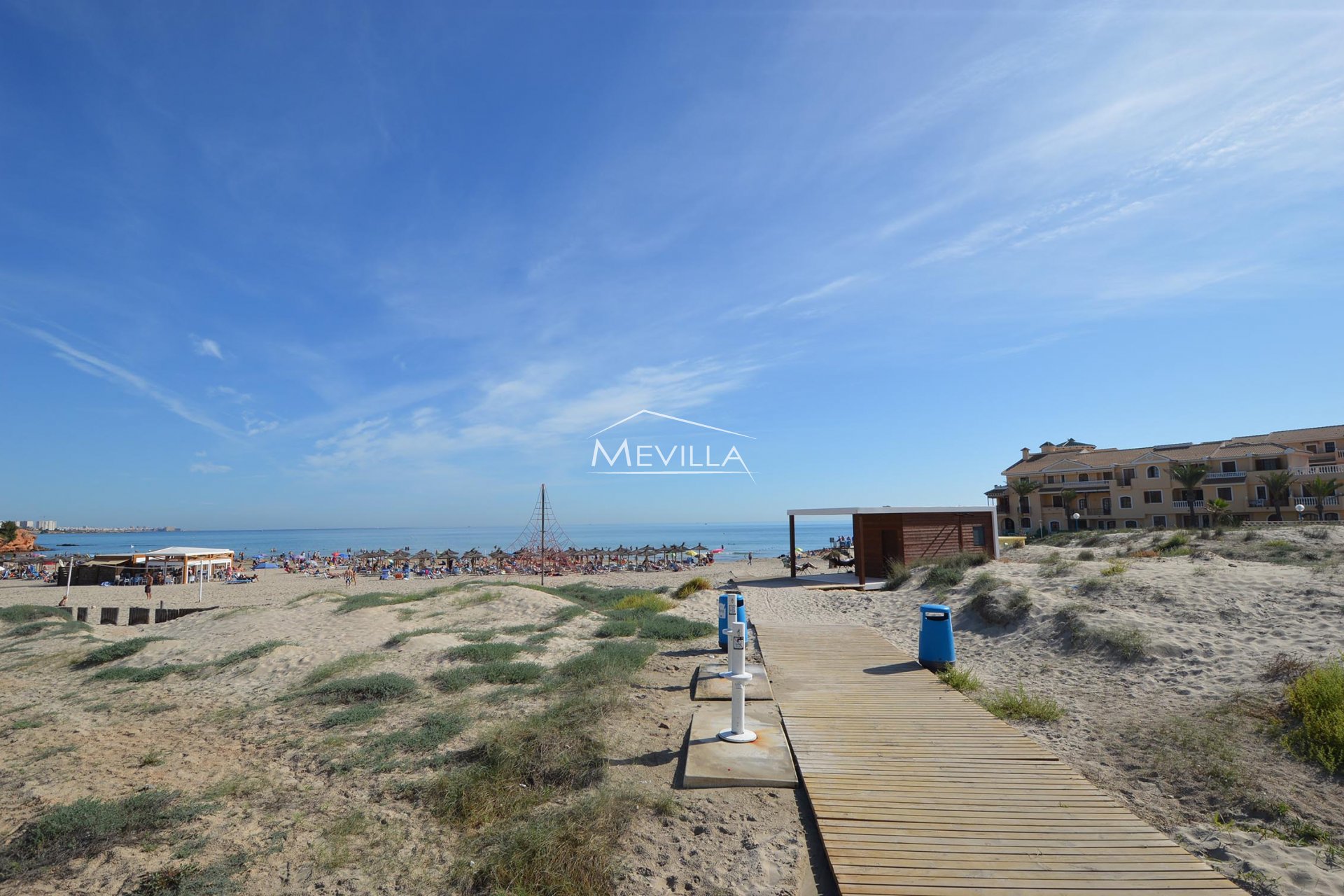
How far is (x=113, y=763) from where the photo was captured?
23.5 ft

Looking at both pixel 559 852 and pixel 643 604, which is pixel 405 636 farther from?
pixel 559 852

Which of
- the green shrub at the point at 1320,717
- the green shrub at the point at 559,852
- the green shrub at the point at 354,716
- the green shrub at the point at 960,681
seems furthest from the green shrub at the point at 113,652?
the green shrub at the point at 1320,717

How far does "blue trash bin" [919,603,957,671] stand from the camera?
9.64m

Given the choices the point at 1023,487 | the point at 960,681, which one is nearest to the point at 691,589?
the point at 960,681

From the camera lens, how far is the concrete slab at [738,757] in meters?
5.61

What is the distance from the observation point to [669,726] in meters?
7.65

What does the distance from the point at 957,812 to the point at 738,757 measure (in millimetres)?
1988

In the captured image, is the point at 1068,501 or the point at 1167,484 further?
the point at 1068,501

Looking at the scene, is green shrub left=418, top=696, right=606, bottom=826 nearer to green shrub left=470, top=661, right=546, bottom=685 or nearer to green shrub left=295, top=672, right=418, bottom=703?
green shrub left=470, top=661, right=546, bottom=685

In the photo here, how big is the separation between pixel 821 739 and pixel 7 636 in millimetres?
21455

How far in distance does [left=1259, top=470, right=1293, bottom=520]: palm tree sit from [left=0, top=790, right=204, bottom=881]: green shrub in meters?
53.1

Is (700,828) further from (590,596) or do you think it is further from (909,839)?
(590,596)

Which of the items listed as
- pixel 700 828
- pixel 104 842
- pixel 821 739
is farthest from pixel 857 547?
pixel 104 842

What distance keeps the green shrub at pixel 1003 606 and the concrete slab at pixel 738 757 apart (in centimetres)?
791
